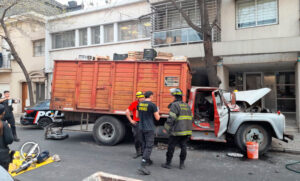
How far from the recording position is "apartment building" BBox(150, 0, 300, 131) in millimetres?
9399

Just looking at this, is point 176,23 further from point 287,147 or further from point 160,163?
point 160,163

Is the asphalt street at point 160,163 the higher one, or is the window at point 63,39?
the window at point 63,39

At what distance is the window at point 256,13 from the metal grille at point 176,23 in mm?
1208

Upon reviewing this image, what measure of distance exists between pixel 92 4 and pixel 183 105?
13211 mm

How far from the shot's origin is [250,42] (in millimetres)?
9352

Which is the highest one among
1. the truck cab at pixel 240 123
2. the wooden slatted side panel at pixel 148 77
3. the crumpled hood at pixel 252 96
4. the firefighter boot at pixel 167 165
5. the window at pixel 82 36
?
the window at pixel 82 36

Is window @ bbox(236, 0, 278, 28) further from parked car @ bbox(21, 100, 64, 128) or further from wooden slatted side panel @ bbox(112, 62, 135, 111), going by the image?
parked car @ bbox(21, 100, 64, 128)

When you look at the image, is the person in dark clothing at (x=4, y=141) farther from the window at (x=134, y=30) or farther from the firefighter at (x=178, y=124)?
the window at (x=134, y=30)

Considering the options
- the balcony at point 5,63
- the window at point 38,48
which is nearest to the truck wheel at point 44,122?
the window at point 38,48

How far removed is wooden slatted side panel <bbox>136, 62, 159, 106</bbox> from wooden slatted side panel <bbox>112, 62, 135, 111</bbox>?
231 mm

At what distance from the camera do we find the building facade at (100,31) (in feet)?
44.7

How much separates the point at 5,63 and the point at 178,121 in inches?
753

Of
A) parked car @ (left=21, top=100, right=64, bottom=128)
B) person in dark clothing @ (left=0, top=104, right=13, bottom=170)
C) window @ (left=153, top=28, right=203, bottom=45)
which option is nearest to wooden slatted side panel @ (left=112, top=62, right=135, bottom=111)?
person in dark clothing @ (left=0, top=104, right=13, bottom=170)

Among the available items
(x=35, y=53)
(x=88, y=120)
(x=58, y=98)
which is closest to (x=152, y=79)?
(x=88, y=120)
